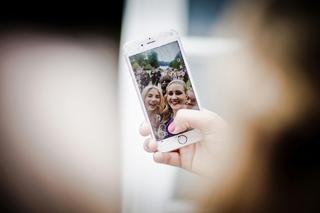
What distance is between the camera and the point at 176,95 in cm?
76

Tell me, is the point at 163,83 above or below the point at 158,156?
above

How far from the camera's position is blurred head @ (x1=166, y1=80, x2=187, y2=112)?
2.47ft

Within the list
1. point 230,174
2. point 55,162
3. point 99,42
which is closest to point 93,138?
point 55,162

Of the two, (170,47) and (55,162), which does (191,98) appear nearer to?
(170,47)

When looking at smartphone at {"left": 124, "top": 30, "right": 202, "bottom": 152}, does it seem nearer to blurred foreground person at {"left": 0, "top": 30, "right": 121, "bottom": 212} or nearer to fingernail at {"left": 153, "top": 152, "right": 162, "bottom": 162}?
fingernail at {"left": 153, "top": 152, "right": 162, "bottom": 162}

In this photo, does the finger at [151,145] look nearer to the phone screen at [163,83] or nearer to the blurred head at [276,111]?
the phone screen at [163,83]

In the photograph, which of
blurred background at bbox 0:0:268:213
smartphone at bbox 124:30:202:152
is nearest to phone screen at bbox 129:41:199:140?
smartphone at bbox 124:30:202:152

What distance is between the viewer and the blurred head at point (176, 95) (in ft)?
2.47

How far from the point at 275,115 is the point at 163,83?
1.09 ft

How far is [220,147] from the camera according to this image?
2.50 feet

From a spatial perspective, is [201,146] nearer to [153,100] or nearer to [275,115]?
[153,100]

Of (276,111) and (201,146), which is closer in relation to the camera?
(201,146)

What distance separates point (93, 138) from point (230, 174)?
0.33 m

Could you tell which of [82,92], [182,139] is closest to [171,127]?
[182,139]
